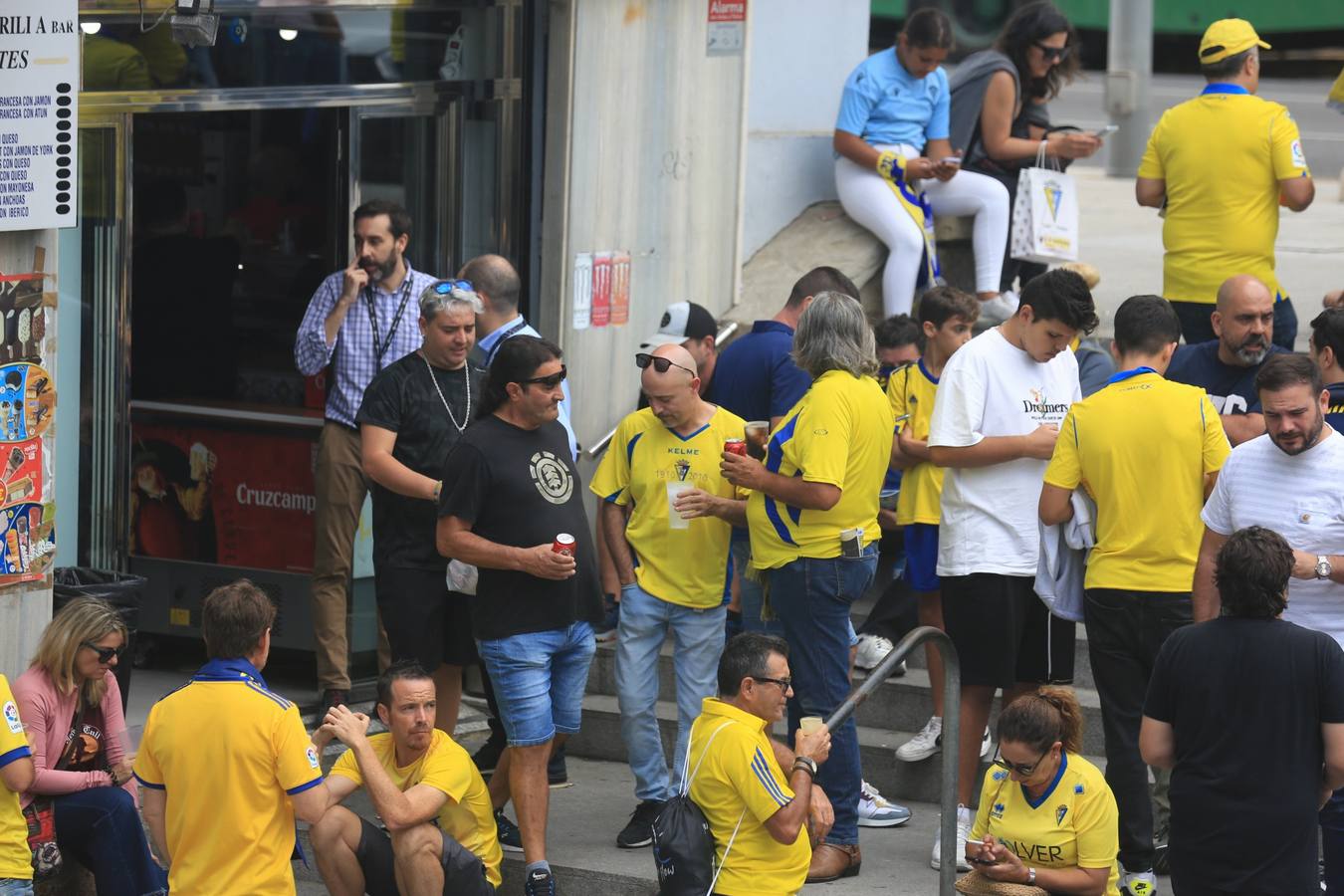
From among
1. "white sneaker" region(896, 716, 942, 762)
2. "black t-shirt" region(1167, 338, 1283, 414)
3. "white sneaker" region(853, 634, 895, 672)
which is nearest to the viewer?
"black t-shirt" region(1167, 338, 1283, 414)

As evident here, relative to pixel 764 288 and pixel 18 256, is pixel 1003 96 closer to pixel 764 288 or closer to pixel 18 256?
pixel 764 288

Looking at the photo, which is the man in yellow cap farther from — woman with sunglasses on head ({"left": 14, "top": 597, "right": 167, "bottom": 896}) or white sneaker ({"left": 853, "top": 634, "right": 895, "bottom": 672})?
woman with sunglasses on head ({"left": 14, "top": 597, "right": 167, "bottom": 896})

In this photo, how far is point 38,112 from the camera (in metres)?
6.46

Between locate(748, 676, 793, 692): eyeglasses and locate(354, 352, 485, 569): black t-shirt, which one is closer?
locate(748, 676, 793, 692): eyeglasses

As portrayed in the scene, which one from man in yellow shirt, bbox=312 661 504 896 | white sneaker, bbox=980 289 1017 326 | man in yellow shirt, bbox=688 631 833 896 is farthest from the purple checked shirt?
white sneaker, bbox=980 289 1017 326

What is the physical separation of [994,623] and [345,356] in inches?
112

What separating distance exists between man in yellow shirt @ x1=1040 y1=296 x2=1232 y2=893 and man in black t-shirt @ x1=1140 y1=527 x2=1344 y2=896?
3.40 feet

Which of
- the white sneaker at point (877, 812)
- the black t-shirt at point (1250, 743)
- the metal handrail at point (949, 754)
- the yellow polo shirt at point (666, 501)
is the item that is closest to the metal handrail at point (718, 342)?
the yellow polo shirt at point (666, 501)

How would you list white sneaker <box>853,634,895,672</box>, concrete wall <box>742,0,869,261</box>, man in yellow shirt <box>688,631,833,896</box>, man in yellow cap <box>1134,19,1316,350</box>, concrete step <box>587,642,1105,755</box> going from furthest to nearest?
concrete wall <box>742,0,869,261</box> → man in yellow cap <box>1134,19,1316,350</box> → white sneaker <box>853,634,895,672</box> → concrete step <box>587,642,1105,755</box> → man in yellow shirt <box>688,631,833,896</box>

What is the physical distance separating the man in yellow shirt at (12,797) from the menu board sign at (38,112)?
5.29 feet

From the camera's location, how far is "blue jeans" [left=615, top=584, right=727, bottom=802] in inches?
267

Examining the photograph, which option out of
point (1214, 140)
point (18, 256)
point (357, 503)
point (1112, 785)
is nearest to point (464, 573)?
point (357, 503)

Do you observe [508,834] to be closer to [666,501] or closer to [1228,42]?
[666,501]

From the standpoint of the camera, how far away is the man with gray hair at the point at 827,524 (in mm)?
6422
